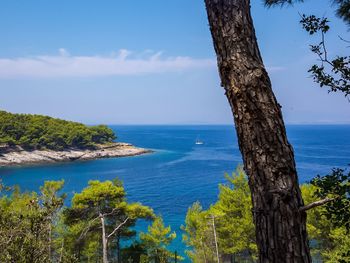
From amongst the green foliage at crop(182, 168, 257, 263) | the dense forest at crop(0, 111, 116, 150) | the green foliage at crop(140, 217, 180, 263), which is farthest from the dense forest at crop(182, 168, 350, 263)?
the dense forest at crop(0, 111, 116, 150)

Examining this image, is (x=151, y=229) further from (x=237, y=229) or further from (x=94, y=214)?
(x=237, y=229)

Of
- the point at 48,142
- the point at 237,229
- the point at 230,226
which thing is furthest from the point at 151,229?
the point at 48,142

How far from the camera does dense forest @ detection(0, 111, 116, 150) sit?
7562 cm

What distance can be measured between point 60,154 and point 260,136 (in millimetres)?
80398

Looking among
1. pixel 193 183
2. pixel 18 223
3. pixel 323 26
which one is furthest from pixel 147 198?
pixel 323 26

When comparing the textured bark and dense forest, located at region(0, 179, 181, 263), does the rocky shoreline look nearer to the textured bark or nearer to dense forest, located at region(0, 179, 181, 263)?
dense forest, located at region(0, 179, 181, 263)

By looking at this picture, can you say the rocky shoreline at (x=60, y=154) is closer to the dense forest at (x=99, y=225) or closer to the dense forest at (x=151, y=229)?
the dense forest at (x=99, y=225)

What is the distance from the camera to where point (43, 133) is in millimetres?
80250

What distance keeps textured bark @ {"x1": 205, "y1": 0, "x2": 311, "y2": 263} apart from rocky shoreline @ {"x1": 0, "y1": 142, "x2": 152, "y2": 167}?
242 feet

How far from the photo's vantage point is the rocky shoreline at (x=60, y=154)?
233 ft

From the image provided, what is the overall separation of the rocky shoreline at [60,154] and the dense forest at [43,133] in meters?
1.82


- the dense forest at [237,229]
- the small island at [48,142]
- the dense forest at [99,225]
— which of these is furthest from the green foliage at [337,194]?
the small island at [48,142]

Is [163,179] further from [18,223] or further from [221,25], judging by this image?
[221,25]

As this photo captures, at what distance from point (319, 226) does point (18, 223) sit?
1625cm
